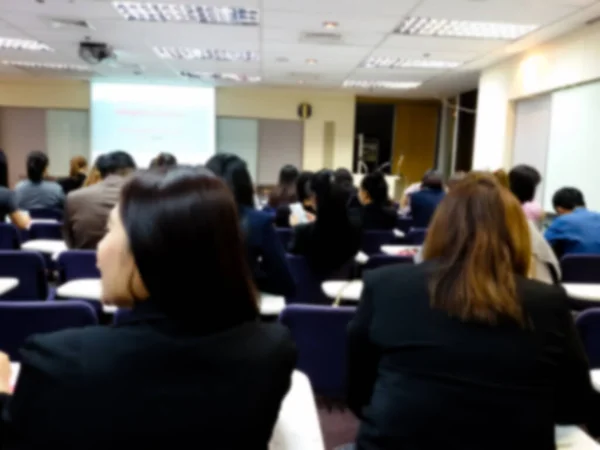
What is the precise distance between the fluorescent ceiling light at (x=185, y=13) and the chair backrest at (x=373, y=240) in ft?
8.62

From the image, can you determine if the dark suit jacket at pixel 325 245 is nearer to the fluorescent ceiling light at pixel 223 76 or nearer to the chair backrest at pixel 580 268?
the chair backrest at pixel 580 268

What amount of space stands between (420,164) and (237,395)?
12446 mm

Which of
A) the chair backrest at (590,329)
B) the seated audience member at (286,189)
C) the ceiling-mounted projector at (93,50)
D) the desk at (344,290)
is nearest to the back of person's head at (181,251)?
the chair backrest at (590,329)

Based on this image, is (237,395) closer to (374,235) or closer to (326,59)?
(374,235)

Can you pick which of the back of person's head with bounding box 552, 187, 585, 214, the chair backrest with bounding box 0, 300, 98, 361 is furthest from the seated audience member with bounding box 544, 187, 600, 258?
the chair backrest with bounding box 0, 300, 98, 361

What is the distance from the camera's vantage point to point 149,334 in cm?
92

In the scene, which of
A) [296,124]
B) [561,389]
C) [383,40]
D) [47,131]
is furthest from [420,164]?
[561,389]

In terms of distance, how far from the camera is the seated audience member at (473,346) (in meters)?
1.22

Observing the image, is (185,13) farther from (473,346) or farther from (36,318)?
(473,346)

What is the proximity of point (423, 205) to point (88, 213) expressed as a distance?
336cm

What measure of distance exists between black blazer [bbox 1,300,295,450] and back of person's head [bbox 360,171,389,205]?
4.07m

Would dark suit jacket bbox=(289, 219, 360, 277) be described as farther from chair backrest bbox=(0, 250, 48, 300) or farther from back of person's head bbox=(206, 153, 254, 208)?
chair backrest bbox=(0, 250, 48, 300)

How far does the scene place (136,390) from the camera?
0.90m

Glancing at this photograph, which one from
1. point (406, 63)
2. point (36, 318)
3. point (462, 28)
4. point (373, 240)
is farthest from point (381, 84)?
point (36, 318)
